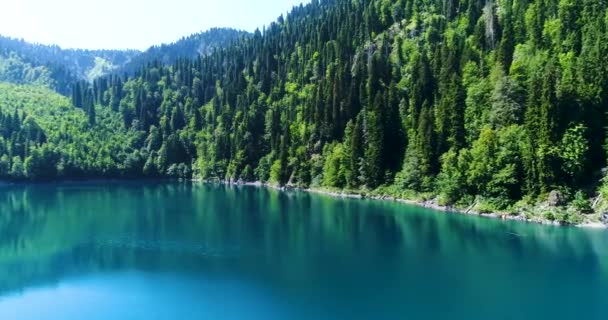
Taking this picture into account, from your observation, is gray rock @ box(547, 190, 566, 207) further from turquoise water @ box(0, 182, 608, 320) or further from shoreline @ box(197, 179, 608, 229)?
turquoise water @ box(0, 182, 608, 320)

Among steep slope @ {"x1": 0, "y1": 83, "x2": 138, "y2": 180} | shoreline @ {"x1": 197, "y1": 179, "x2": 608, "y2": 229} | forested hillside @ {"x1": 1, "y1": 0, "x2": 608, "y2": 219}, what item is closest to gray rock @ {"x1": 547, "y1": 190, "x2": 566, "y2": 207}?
forested hillside @ {"x1": 1, "y1": 0, "x2": 608, "y2": 219}

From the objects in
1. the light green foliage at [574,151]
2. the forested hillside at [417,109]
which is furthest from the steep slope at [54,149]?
the light green foliage at [574,151]

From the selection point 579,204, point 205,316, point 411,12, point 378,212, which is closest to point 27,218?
point 378,212

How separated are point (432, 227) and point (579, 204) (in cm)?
1919

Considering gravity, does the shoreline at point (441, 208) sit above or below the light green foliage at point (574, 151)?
below

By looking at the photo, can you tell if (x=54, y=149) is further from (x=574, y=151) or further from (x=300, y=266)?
(x=574, y=151)

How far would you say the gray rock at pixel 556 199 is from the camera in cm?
7306

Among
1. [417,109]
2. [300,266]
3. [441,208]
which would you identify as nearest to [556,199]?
[441,208]

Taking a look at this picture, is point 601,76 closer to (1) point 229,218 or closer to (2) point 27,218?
(1) point 229,218

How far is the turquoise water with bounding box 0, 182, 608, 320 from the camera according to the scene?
4141cm

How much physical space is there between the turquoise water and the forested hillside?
11662 millimetres

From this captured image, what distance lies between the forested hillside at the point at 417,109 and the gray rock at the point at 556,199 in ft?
2.90

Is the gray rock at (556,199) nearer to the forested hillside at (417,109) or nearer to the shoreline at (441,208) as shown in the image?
the forested hillside at (417,109)

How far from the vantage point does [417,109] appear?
113 m
